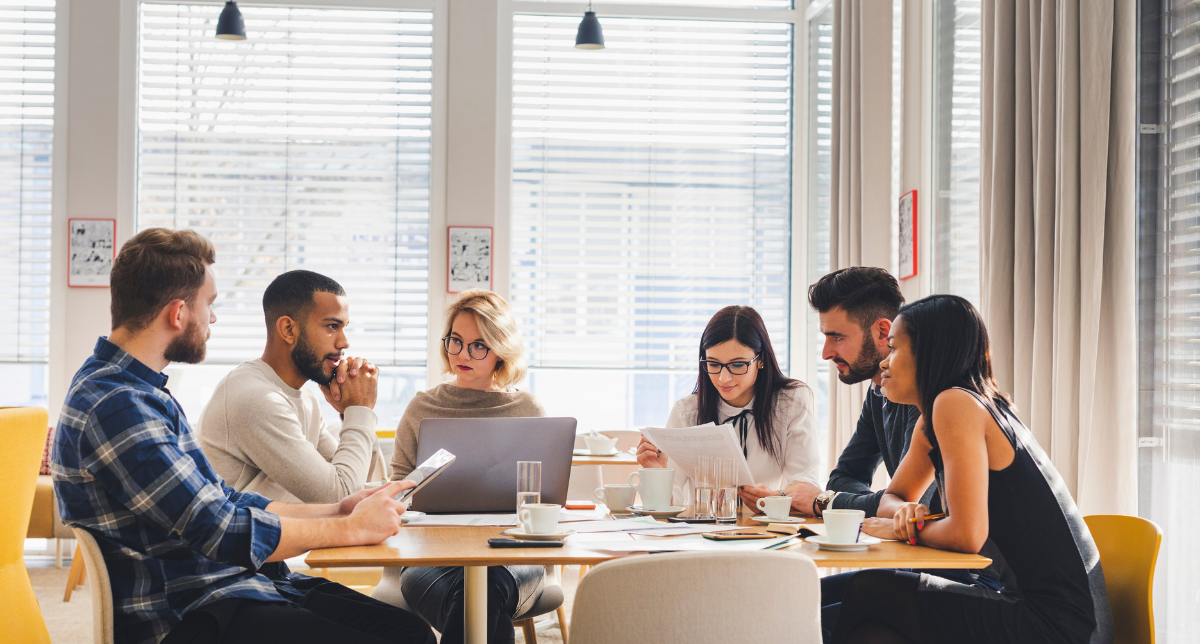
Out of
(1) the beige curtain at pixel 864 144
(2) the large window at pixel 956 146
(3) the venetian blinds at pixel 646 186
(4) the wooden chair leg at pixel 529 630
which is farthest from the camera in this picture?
(3) the venetian blinds at pixel 646 186

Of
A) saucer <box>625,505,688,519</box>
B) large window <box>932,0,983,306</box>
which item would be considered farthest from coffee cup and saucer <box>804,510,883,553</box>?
large window <box>932,0,983,306</box>

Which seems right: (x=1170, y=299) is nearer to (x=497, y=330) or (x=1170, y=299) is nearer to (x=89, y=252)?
(x=497, y=330)

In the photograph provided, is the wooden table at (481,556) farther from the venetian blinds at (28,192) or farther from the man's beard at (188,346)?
the venetian blinds at (28,192)

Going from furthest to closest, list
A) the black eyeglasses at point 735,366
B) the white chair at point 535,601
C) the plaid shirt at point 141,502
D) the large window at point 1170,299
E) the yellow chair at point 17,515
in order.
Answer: the black eyeglasses at point 735,366 → the large window at point 1170,299 → the white chair at point 535,601 → the yellow chair at point 17,515 → the plaid shirt at point 141,502

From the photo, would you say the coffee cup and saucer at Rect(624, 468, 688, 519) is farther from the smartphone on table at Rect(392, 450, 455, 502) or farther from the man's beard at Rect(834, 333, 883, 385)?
the man's beard at Rect(834, 333, 883, 385)

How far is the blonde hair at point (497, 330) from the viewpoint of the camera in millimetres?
2566

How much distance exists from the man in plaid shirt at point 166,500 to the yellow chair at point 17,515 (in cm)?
34

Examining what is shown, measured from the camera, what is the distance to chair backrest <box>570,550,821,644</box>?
124 centimetres

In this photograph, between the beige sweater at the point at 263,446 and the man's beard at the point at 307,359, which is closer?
the beige sweater at the point at 263,446

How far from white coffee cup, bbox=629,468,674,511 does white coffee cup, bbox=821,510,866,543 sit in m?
0.50

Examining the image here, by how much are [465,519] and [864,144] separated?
3185 millimetres

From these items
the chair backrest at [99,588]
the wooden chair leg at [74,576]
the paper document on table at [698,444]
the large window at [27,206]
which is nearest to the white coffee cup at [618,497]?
the paper document on table at [698,444]

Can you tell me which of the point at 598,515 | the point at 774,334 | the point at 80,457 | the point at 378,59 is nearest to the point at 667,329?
the point at 774,334

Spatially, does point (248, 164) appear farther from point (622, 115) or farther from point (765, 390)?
point (765, 390)
